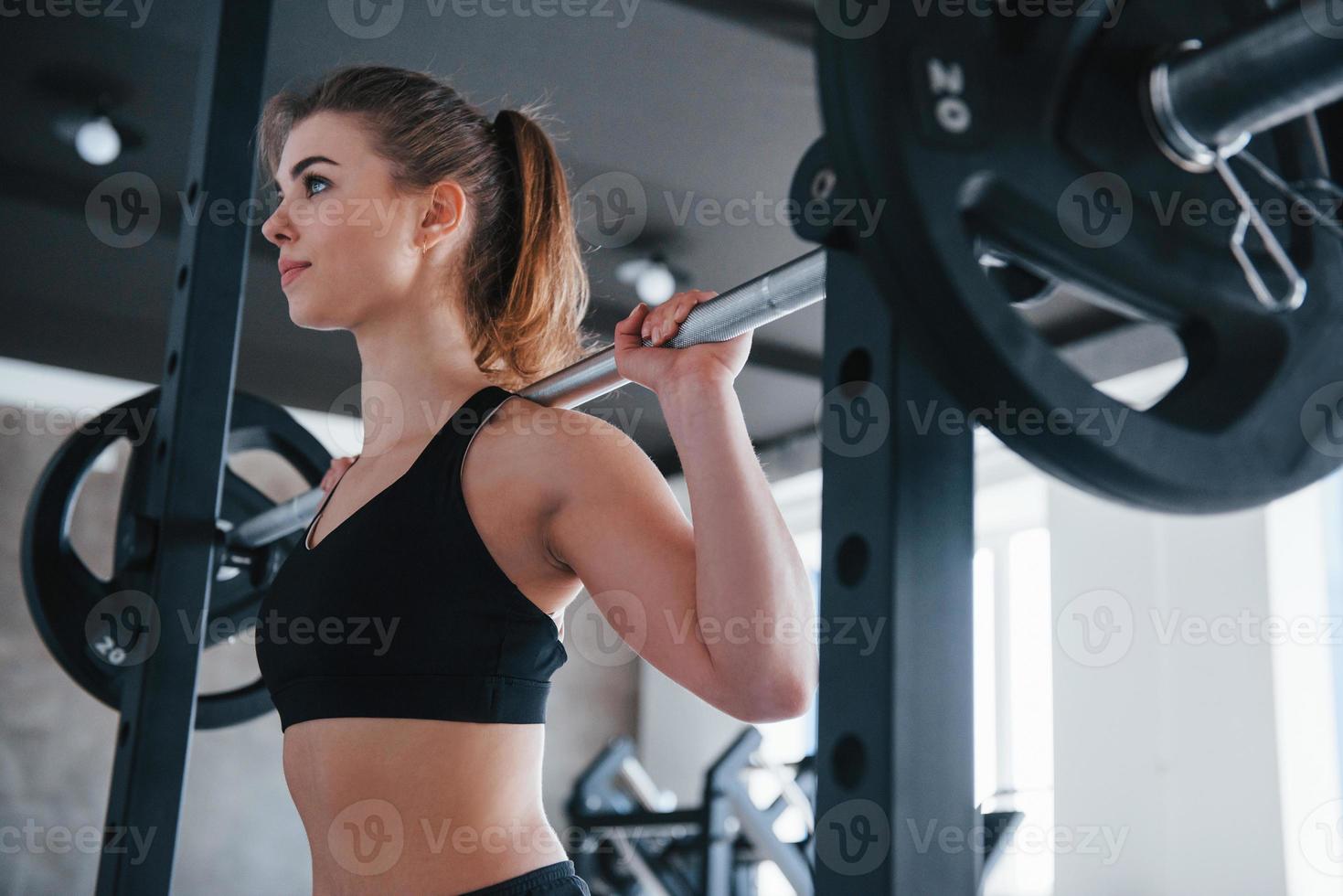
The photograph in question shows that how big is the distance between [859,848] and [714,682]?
0.39 meters

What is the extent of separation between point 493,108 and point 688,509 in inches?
81.2

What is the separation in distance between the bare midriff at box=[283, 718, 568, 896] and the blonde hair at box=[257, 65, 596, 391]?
19.0 inches

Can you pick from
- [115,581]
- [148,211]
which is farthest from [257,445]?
[148,211]

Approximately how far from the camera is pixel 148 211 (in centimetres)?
462

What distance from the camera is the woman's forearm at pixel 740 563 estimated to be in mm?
993
